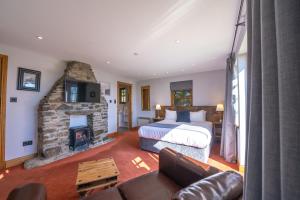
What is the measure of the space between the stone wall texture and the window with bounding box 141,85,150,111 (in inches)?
112

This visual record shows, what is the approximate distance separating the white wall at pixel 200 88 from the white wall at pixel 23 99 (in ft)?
12.9

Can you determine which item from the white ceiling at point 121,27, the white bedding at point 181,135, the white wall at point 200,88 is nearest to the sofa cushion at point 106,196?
the white bedding at point 181,135

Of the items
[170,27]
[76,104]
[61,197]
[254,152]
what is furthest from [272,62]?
[76,104]

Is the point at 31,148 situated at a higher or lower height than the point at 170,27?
lower

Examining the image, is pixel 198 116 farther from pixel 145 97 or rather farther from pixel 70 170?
pixel 70 170

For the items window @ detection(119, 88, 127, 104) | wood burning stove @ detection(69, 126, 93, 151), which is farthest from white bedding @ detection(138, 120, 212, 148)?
window @ detection(119, 88, 127, 104)

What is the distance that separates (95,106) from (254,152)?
182 inches

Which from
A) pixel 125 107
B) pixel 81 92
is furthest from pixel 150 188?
pixel 125 107

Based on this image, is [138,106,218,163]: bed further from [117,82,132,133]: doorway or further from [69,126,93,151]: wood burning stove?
[117,82,132,133]: doorway

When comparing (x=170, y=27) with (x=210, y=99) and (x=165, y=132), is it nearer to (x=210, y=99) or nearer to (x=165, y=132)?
(x=165, y=132)

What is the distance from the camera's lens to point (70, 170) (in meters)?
2.77

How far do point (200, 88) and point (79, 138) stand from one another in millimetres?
4437

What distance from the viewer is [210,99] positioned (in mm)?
5301

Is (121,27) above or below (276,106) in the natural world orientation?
above
